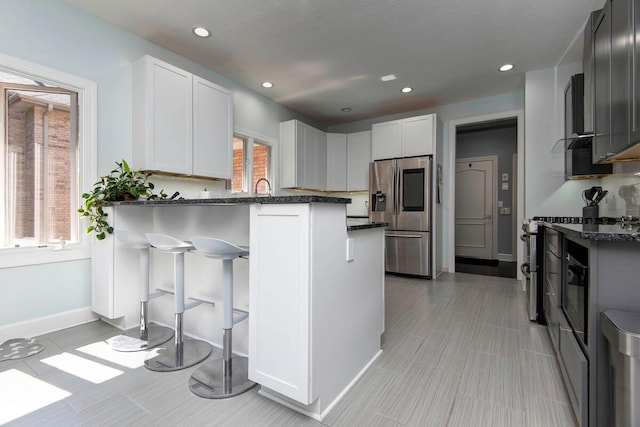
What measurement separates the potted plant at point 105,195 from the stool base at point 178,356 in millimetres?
1143

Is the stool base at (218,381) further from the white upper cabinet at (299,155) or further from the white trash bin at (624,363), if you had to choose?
the white upper cabinet at (299,155)

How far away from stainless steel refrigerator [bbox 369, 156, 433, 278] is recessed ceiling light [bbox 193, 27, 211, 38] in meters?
2.98

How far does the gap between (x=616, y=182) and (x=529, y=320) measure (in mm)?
1524

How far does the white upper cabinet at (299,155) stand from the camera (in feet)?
16.0

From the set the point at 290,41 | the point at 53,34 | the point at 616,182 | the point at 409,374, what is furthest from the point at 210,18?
the point at 616,182

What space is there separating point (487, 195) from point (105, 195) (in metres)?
6.51

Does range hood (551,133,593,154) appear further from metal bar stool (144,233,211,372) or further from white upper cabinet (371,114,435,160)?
metal bar stool (144,233,211,372)

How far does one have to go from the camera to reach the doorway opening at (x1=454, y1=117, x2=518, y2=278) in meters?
5.93

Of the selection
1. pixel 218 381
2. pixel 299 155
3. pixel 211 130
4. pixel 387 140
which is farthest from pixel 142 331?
pixel 387 140

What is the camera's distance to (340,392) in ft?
5.31

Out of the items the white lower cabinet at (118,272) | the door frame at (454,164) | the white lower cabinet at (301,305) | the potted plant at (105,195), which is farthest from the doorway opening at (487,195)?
the potted plant at (105,195)

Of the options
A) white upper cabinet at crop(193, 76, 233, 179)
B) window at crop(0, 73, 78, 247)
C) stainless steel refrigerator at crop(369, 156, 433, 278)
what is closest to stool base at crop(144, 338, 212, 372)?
window at crop(0, 73, 78, 247)

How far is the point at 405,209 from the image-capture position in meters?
4.61

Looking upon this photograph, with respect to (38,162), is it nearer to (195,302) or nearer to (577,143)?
(195,302)
